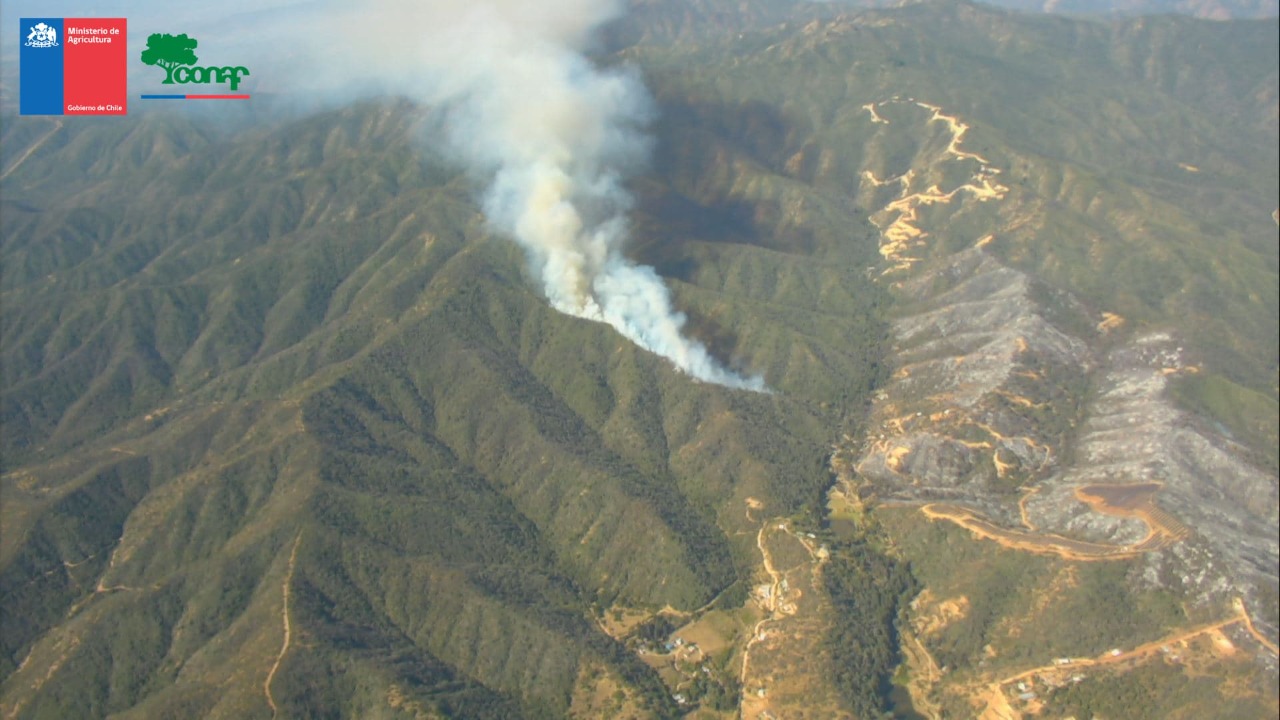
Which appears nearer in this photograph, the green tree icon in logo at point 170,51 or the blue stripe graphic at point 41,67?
the green tree icon in logo at point 170,51

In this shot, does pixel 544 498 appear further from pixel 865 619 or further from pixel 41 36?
pixel 41 36

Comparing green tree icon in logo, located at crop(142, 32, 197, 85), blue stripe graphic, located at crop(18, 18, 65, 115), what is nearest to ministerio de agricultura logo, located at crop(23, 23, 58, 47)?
blue stripe graphic, located at crop(18, 18, 65, 115)

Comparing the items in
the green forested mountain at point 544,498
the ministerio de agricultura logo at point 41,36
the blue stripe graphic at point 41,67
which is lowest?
the green forested mountain at point 544,498

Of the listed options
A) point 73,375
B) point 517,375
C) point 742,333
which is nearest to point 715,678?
point 517,375

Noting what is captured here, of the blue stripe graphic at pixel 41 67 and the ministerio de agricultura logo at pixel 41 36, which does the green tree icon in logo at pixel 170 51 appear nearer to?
the ministerio de agricultura logo at pixel 41 36

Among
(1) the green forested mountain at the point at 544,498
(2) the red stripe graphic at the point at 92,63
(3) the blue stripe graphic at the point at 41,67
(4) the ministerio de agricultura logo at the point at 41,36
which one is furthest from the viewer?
(2) the red stripe graphic at the point at 92,63

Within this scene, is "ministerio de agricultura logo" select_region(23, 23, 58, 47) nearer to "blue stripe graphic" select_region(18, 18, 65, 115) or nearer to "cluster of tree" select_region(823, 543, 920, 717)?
"blue stripe graphic" select_region(18, 18, 65, 115)

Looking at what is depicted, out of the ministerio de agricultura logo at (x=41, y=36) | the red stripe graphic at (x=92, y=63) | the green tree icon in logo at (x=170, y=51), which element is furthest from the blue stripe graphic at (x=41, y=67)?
the green tree icon in logo at (x=170, y=51)

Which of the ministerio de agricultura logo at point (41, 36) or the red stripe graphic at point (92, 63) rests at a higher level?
the ministerio de agricultura logo at point (41, 36)

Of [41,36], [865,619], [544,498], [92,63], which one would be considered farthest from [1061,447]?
[92,63]
